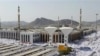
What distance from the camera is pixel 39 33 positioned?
33.0m

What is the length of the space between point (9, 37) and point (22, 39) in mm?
4871

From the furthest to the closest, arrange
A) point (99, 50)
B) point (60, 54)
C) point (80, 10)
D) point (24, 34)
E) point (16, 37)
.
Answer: point (80, 10), point (16, 37), point (24, 34), point (99, 50), point (60, 54)

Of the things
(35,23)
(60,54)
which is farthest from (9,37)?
(35,23)

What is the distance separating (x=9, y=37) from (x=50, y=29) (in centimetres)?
1004

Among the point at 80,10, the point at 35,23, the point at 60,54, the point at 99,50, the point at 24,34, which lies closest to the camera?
the point at 60,54

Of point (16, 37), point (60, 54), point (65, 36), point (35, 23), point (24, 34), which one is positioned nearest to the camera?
point (60, 54)

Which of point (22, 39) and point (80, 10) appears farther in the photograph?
point (80, 10)

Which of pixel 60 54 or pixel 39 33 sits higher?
pixel 39 33

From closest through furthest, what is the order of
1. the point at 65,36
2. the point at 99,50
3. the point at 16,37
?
the point at 99,50 → the point at 65,36 → the point at 16,37

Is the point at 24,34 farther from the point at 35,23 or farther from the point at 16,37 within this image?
the point at 35,23

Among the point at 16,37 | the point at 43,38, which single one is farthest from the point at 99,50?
the point at 16,37

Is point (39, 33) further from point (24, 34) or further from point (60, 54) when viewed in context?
point (60, 54)

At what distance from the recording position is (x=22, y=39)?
31656 millimetres

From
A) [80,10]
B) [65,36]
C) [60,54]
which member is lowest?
[60,54]
